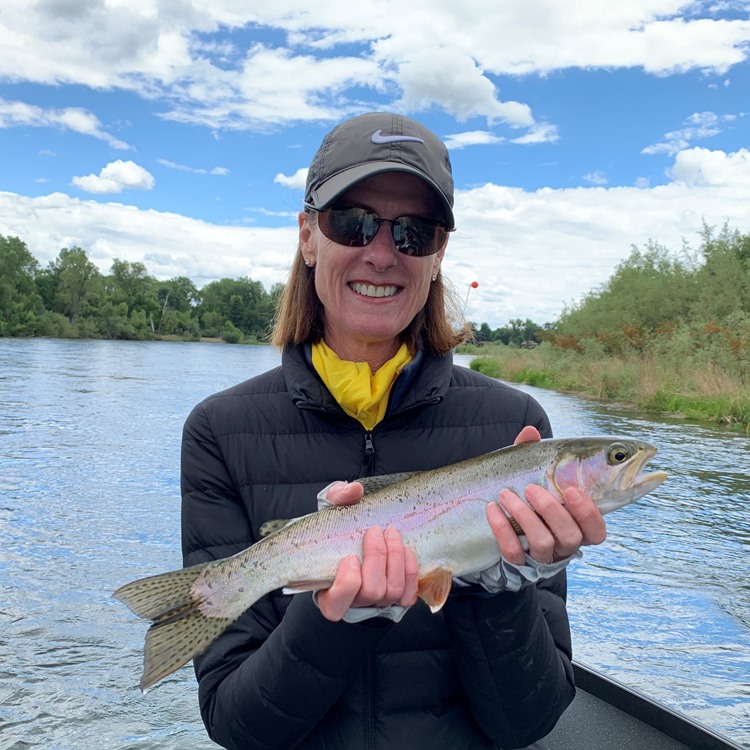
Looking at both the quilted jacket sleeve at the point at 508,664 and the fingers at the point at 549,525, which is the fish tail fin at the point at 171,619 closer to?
the quilted jacket sleeve at the point at 508,664

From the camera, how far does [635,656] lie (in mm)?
7238

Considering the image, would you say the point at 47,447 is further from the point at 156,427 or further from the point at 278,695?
the point at 278,695

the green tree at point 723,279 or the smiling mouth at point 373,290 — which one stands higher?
the green tree at point 723,279

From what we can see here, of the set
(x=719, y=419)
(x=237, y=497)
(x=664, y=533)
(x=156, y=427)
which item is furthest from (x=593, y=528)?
(x=719, y=419)

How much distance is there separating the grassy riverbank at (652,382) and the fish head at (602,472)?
17.2 m

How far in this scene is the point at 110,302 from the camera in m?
107

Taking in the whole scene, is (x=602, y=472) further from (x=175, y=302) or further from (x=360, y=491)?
(x=175, y=302)

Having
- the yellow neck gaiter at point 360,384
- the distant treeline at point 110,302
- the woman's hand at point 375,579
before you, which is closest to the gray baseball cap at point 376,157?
the yellow neck gaiter at point 360,384

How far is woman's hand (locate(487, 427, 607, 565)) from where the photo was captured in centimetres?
233

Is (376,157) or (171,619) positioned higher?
(376,157)

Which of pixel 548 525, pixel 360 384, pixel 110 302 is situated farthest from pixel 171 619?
pixel 110 302

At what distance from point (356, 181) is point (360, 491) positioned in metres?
1.07

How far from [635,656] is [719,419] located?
69.9ft

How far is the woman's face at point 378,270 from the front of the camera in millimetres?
2787
